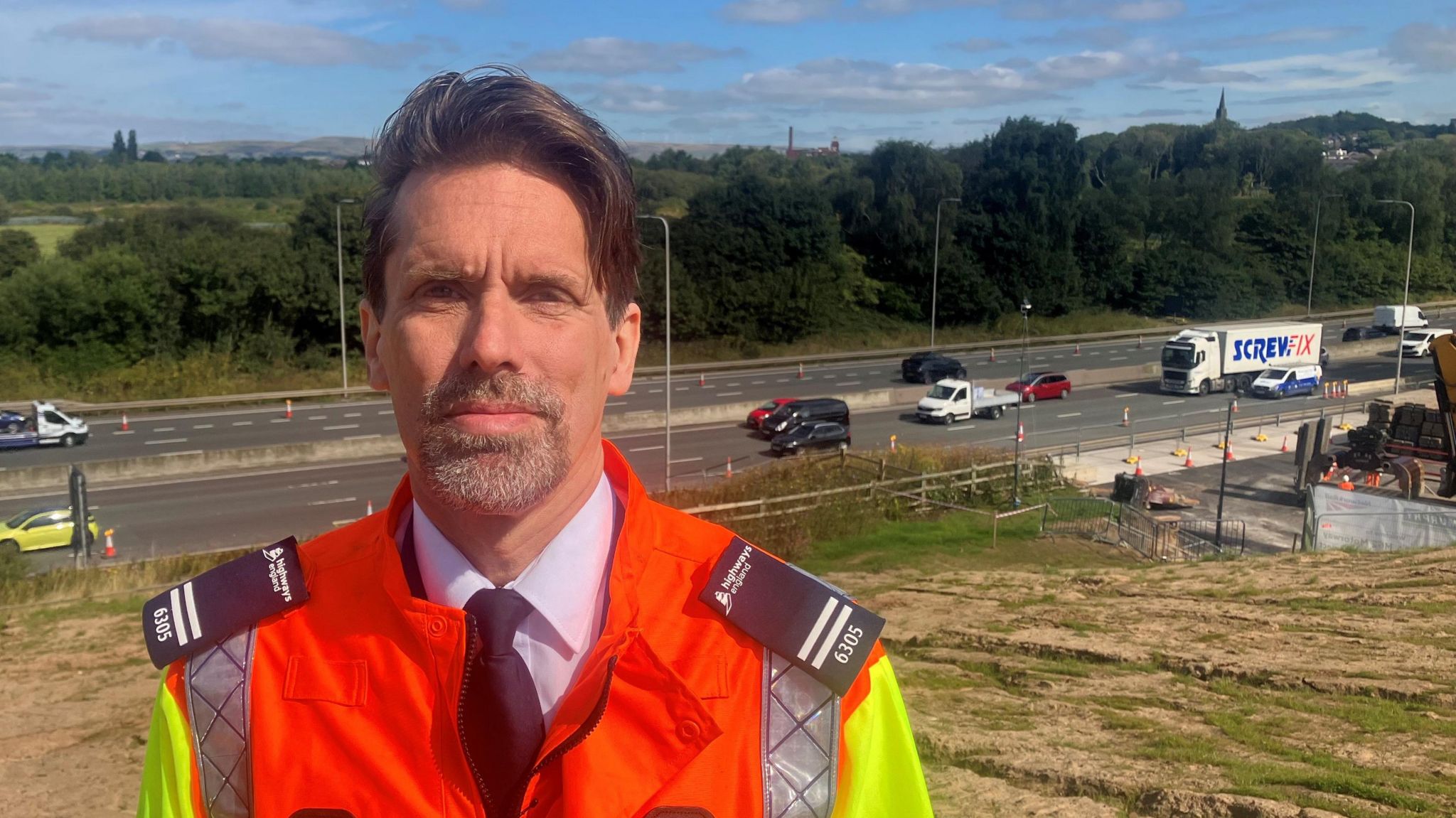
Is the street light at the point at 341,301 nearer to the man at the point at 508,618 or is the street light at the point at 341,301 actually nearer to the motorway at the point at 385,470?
the motorway at the point at 385,470

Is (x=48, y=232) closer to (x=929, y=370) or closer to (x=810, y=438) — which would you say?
(x=929, y=370)

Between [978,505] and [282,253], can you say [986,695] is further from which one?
[282,253]

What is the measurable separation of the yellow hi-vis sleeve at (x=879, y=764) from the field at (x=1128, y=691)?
18.3 ft

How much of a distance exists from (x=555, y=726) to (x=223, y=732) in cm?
65

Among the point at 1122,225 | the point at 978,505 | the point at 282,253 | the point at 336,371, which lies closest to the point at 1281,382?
the point at 978,505

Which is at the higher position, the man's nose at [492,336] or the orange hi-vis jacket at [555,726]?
the man's nose at [492,336]

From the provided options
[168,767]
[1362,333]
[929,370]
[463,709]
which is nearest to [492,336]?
[463,709]

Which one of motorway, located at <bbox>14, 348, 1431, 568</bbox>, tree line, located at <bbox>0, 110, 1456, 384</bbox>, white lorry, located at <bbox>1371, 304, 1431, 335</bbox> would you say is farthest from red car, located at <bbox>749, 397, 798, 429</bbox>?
white lorry, located at <bbox>1371, 304, 1431, 335</bbox>

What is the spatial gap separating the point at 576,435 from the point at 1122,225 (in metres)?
78.2

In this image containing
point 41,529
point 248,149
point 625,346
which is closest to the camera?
point 625,346

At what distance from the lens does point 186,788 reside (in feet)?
6.90

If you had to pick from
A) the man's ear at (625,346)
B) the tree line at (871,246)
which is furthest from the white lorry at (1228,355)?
the man's ear at (625,346)

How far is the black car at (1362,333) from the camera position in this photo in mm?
59594

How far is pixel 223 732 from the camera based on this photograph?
2.13 m
